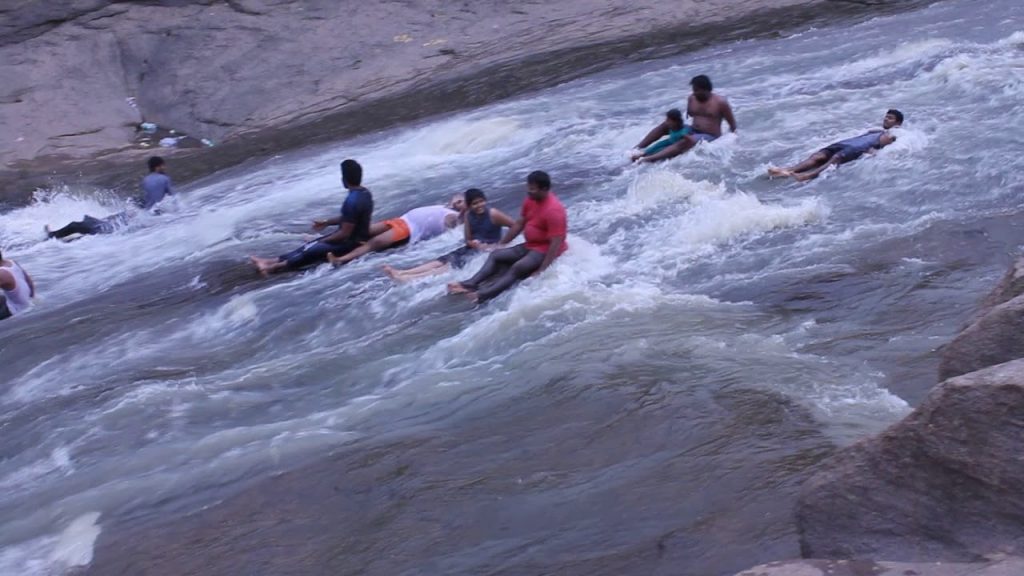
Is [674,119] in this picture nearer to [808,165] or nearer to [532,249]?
[808,165]

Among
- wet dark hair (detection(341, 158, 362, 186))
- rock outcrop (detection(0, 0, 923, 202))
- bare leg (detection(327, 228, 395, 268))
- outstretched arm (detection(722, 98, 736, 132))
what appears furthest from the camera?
rock outcrop (detection(0, 0, 923, 202))

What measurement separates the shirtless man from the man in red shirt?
9.57ft

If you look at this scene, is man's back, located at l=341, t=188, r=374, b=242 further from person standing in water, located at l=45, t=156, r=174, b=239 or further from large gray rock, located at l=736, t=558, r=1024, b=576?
large gray rock, located at l=736, t=558, r=1024, b=576

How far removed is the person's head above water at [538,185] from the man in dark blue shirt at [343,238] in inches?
73.9

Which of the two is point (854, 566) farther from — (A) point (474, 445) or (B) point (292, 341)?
(B) point (292, 341)

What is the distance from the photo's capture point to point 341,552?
5855mm

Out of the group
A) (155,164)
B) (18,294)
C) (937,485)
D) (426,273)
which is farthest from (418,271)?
(937,485)

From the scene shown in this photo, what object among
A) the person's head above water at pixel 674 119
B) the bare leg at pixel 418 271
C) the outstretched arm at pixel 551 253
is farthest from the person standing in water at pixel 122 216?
the outstretched arm at pixel 551 253

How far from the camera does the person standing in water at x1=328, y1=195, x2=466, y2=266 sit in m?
11.2

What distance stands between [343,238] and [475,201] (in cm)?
135

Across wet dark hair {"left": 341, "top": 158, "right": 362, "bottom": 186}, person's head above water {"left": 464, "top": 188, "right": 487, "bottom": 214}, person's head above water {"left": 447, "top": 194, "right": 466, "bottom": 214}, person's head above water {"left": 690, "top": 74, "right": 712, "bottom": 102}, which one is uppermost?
wet dark hair {"left": 341, "top": 158, "right": 362, "bottom": 186}

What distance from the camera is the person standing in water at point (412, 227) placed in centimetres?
1120

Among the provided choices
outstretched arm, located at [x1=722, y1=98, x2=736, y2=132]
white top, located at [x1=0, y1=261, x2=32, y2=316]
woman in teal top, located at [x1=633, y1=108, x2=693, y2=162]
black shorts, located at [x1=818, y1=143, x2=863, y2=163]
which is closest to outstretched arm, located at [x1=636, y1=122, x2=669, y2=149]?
woman in teal top, located at [x1=633, y1=108, x2=693, y2=162]

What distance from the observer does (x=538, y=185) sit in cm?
966
